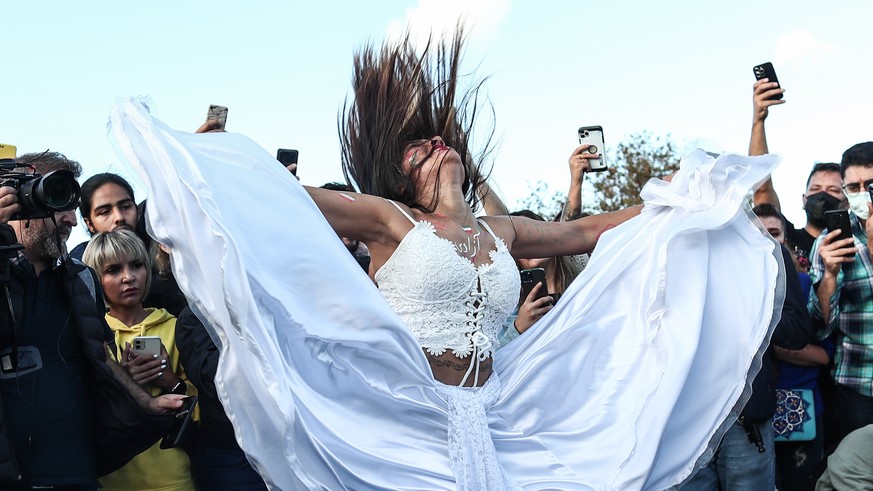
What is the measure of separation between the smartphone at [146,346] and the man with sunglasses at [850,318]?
3363 mm

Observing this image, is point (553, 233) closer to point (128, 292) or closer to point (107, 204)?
point (128, 292)

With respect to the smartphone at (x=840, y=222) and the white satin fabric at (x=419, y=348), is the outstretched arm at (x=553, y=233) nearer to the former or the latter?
the white satin fabric at (x=419, y=348)

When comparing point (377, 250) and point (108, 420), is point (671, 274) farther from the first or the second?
point (108, 420)

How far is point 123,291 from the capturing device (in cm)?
479

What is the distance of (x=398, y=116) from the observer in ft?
14.2

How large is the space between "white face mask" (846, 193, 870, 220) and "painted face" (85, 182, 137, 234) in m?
4.03

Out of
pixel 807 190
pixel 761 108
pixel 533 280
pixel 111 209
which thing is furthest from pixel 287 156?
pixel 807 190

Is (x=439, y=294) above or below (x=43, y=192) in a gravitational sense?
below

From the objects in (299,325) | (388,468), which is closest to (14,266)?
(299,325)

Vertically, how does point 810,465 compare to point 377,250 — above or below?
below

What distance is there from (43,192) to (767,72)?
4147 mm

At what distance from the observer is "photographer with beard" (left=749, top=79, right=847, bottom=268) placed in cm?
593

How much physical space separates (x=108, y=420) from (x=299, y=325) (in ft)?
4.14

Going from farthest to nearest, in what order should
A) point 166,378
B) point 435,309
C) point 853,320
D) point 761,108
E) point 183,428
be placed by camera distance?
point 761,108 < point 853,320 < point 166,378 < point 183,428 < point 435,309
